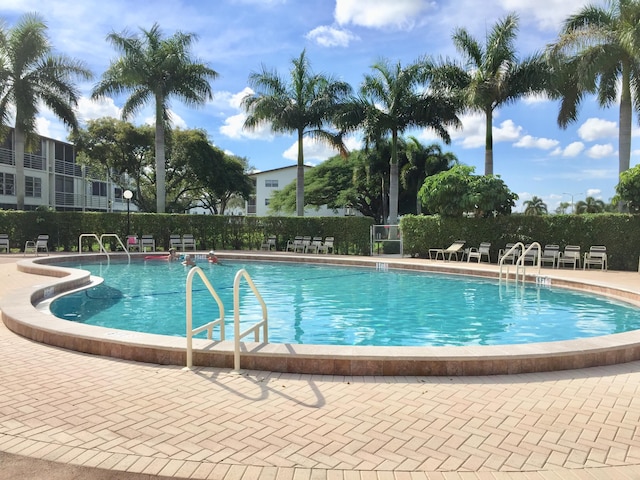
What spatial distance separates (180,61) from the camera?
983 inches

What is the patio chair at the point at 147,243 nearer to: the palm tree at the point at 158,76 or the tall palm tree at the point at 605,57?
the palm tree at the point at 158,76

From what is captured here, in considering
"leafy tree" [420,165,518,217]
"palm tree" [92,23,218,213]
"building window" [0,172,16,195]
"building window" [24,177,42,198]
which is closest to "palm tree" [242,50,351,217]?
"palm tree" [92,23,218,213]

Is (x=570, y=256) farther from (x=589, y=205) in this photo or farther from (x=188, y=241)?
(x=589, y=205)

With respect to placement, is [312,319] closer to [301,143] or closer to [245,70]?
[301,143]

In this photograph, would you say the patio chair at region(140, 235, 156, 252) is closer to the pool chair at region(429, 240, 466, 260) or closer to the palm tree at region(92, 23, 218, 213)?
the palm tree at region(92, 23, 218, 213)

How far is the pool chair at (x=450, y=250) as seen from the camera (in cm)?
1917

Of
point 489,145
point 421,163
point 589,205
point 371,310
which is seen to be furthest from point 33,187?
point 589,205

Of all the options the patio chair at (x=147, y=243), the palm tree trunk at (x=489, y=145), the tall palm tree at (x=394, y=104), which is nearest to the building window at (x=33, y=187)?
the patio chair at (x=147, y=243)

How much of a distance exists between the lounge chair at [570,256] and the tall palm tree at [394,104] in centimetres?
1119

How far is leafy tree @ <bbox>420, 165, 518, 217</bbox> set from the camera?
1906 cm

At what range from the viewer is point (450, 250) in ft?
62.8

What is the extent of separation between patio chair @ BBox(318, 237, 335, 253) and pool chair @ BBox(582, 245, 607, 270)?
1097 centimetres

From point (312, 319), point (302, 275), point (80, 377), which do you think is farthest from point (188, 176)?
point (80, 377)

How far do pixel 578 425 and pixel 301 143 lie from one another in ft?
78.9
